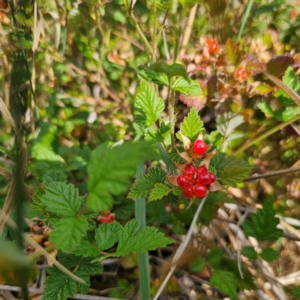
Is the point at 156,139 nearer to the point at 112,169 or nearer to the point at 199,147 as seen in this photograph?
the point at 199,147

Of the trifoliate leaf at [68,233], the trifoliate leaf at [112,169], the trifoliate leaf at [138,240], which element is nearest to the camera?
the trifoliate leaf at [112,169]

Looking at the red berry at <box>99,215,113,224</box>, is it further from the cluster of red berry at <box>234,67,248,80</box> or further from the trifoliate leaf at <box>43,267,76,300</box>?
the cluster of red berry at <box>234,67,248,80</box>

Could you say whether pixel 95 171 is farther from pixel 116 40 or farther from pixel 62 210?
pixel 116 40

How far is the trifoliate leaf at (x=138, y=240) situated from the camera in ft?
2.33

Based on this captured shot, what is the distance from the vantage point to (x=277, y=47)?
4.41 ft

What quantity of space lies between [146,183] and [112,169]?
1.09 ft

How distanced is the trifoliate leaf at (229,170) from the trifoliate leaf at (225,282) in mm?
308

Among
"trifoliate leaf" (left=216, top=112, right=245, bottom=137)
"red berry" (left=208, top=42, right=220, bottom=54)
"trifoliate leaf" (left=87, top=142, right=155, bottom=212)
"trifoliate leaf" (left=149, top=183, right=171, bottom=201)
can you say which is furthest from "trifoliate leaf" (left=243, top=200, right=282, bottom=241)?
"trifoliate leaf" (left=87, top=142, right=155, bottom=212)

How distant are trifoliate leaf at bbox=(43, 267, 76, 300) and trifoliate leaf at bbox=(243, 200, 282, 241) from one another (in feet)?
1.76

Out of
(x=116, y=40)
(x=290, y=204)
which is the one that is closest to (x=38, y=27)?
(x=116, y=40)

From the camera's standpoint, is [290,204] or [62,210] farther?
[290,204]

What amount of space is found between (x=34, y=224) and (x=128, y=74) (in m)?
0.75

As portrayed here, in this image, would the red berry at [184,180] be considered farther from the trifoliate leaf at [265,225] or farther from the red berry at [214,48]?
the red berry at [214,48]

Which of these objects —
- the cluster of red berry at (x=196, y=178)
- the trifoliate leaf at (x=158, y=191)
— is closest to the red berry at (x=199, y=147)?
the cluster of red berry at (x=196, y=178)
